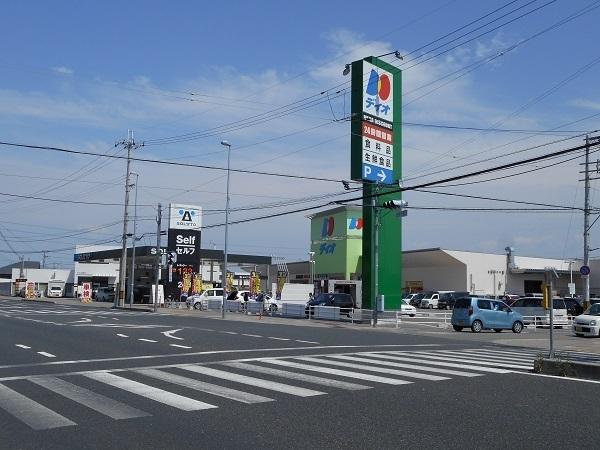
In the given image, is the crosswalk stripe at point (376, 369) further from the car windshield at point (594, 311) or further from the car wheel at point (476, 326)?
the car windshield at point (594, 311)

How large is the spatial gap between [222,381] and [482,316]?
22.3 metres

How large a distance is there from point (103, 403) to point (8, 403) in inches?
57.7

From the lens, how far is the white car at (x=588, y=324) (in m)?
29.0

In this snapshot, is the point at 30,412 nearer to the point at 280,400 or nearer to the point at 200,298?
the point at 280,400

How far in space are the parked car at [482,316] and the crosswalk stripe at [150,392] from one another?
22128 mm

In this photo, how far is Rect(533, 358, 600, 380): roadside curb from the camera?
43.1ft

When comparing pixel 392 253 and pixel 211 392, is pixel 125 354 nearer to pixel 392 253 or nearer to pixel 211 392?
pixel 211 392

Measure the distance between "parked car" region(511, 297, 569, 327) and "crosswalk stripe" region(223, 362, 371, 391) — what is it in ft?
85.9

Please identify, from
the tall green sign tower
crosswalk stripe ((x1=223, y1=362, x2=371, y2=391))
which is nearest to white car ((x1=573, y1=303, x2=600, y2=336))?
the tall green sign tower

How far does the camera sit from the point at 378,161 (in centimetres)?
3759

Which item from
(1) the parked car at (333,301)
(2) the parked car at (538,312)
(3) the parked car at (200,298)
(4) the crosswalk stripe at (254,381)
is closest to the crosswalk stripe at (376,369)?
(4) the crosswalk stripe at (254,381)

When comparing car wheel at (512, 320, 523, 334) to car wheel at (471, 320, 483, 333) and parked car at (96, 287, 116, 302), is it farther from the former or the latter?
parked car at (96, 287, 116, 302)

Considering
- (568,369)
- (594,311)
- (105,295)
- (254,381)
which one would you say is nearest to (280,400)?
(254,381)

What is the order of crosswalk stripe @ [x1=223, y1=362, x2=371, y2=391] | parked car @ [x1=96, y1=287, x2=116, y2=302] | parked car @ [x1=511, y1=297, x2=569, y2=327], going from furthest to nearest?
parked car @ [x1=96, y1=287, x2=116, y2=302] → parked car @ [x1=511, y1=297, x2=569, y2=327] → crosswalk stripe @ [x1=223, y1=362, x2=371, y2=391]
